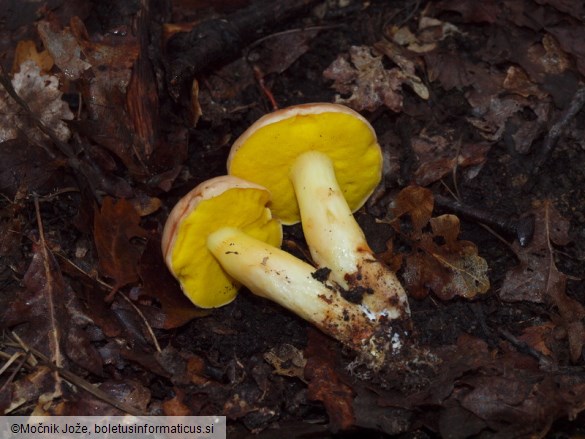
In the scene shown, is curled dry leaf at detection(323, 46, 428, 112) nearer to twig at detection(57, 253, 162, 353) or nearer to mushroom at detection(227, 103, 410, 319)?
mushroom at detection(227, 103, 410, 319)

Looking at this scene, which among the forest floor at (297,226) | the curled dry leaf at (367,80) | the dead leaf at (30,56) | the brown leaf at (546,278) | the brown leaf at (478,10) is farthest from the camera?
the brown leaf at (478,10)

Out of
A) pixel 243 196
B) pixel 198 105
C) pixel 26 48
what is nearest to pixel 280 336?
pixel 243 196

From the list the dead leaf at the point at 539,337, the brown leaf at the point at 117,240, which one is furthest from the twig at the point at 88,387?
the dead leaf at the point at 539,337

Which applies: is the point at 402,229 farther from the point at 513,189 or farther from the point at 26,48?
the point at 26,48

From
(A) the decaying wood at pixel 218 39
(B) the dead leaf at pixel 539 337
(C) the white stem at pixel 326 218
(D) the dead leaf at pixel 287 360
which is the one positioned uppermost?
→ (A) the decaying wood at pixel 218 39

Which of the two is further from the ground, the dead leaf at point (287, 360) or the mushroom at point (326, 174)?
the mushroom at point (326, 174)

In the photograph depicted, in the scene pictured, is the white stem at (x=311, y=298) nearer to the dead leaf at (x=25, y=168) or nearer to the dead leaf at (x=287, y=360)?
the dead leaf at (x=287, y=360)

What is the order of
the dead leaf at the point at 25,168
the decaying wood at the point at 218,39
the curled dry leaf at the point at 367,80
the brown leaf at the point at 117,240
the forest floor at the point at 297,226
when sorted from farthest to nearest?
the curled dry leaf at the point at 367,80, the decaying wood at the point at 218,39, the dead leaf at the point at 25,168, the brown leaf at the point at 117,240, the forest floor at the point at 297,226

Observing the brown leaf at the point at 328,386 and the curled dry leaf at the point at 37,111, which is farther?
the curled dry leaf at the point at 37,111
